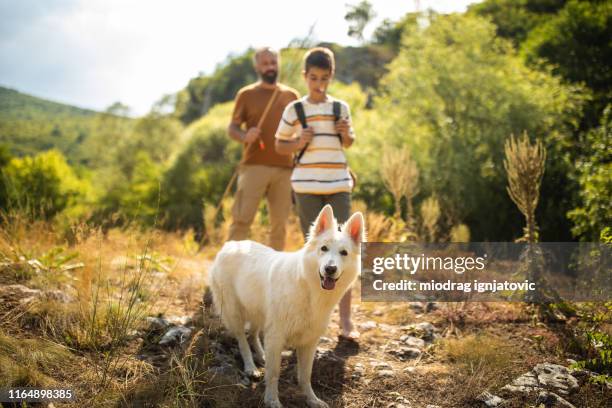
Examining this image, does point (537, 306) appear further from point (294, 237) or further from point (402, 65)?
point (402, 65)

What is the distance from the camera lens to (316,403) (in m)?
3.15

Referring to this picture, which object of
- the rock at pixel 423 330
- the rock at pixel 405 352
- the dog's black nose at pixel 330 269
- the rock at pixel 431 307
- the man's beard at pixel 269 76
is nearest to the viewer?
the dog's black nose at pixel 330 269

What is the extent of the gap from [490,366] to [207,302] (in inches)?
114

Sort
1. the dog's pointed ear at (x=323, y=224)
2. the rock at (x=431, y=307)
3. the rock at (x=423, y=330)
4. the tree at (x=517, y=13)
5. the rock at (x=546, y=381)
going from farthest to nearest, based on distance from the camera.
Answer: the tree at (x=517, y=13) → the rock at (x=431, y=307) → the rock at (x=423, y=330) → the rock at (x=546, y=381) → the dog's pointed ear at (x=323, y=224)

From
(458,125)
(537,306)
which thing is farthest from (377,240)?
(458,125)

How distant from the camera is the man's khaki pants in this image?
4.98 metres

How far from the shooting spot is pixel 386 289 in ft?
19.3

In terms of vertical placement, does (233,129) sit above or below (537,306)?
above

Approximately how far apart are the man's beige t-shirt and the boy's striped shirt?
95cm

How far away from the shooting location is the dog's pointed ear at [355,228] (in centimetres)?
307

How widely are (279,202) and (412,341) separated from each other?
2124 mm

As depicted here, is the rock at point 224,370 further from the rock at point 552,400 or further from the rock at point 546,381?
the rock at point 552,400

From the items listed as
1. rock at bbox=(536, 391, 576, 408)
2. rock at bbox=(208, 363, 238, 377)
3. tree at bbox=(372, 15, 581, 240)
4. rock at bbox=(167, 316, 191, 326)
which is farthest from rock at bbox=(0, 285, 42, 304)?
tree at bbox=(372, 15, 581, 240)

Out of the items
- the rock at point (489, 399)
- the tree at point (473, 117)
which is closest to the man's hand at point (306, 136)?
the rock at point (489, 399)
